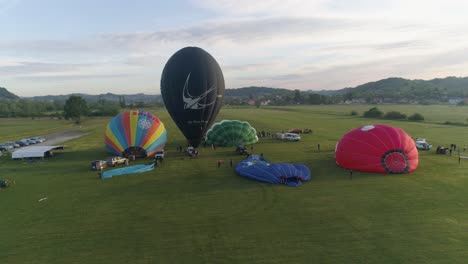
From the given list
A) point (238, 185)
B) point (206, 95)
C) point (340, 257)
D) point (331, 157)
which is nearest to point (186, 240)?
point (340, 257)

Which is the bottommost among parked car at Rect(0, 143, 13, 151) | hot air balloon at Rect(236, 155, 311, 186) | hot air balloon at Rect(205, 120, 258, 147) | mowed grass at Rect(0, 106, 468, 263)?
mowed grass at Rect(0, 106, 468, 263)

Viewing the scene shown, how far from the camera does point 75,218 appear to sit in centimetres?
1413

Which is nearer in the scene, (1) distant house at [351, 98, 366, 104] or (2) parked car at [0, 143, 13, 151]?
(2) parked car at [0, 143, 13, 151]

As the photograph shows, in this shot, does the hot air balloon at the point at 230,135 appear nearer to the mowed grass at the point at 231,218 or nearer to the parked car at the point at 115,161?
the mowed grass at the point at 231,218

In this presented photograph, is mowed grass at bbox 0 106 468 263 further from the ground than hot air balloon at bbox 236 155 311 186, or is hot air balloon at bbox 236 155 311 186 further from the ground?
hot air balloon at bbox 236 155 311 186

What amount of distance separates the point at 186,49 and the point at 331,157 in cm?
1576

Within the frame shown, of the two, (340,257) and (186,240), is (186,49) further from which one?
(340,257)

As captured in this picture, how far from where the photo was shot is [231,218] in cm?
1370

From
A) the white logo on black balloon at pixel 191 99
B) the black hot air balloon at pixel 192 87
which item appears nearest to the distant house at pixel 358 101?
the black hot air balloon at pixel 192 87

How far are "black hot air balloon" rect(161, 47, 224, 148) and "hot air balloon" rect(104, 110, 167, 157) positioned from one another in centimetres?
256

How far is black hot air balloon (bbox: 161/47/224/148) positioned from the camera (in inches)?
994

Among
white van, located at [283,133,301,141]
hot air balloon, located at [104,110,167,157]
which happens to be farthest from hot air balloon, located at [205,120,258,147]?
hot air balloon, located at [104,110,167,157]

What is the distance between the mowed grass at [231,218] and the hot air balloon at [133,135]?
13.2ft

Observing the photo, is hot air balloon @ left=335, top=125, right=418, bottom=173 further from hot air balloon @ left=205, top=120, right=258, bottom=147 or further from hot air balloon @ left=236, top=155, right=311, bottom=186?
hot air balloon @ left=205, top=120, right=258, bottom=147
